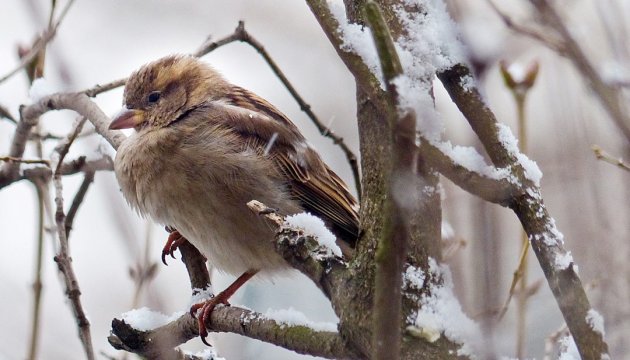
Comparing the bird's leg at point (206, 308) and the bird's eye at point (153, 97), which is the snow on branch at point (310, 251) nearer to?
the bird's leg at point (206, 308)

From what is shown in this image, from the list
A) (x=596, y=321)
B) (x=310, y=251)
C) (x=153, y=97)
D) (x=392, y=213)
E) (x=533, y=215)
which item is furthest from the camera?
(x=153, y=97)

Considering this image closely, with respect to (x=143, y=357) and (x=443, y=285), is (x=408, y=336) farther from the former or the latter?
(x=143, y=357)

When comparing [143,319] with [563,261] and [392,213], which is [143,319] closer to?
[563,261]

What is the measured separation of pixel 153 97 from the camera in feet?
14.0

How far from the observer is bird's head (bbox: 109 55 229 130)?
13.6ft

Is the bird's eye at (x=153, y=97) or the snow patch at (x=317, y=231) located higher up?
the bird's eye at (x=153, y=97)

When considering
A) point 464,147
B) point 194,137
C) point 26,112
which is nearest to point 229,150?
point 194,137

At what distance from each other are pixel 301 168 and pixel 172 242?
2.29 feet

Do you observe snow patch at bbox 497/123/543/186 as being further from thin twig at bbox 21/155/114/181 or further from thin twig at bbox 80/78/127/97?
thin twig at bbox 80/78/127/97

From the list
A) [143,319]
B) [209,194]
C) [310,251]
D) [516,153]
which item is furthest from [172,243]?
[516,153]

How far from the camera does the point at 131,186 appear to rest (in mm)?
3863

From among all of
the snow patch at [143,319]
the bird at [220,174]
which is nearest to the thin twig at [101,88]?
the bird at [220,174]

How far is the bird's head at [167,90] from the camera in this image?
4156mm

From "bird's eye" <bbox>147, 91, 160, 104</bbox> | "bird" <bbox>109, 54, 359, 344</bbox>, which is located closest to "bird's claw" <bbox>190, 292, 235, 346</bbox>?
"bird" <bbox>109, 54, 359, 344</bbox>
